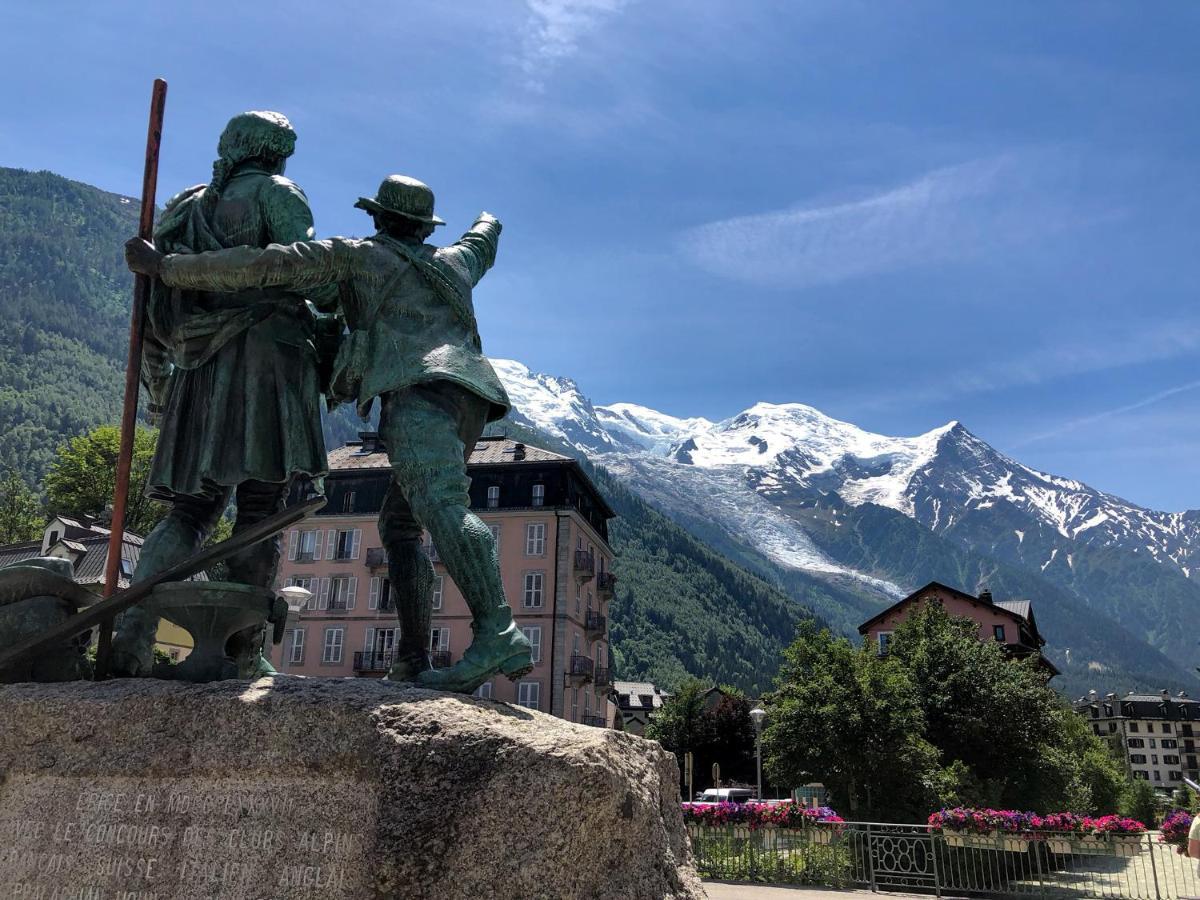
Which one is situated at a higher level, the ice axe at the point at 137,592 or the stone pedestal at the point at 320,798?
the ice axe at the point at 137,592

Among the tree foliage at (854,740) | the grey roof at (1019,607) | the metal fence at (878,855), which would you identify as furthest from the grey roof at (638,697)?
the metal fence at (878,855)

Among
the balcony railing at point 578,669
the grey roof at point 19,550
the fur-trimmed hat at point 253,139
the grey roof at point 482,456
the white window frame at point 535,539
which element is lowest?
the balcony railing at point 578,669

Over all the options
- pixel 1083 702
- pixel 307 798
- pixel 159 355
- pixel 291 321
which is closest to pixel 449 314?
pixel 291 321

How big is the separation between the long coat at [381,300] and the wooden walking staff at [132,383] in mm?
250

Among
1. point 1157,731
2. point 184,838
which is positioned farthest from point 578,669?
point 1157,731

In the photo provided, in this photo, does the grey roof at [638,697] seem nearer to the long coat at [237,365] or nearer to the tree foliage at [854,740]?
the tree foliage at [854,740]

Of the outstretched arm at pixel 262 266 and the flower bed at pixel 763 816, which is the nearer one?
the outstretched arm at pixel 262 266

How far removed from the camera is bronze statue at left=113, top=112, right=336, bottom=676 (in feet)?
14.4

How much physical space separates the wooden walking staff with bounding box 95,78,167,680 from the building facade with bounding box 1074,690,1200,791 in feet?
524

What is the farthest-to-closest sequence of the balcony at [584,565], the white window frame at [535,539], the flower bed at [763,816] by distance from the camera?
1. the balcony at [584,565]
2. the white window frame at [535,539]
3. the flower bed at [763,816]

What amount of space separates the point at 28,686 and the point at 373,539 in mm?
48193

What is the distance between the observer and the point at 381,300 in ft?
14.0

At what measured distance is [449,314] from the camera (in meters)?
4.31

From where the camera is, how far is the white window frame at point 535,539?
5041 cm
